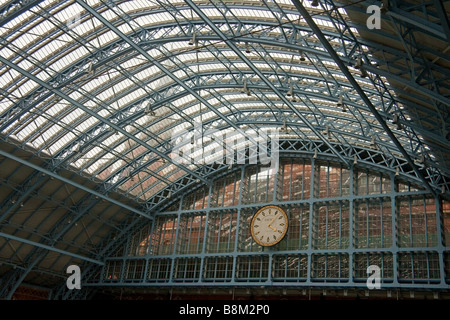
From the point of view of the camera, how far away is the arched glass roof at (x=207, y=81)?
2284 cm

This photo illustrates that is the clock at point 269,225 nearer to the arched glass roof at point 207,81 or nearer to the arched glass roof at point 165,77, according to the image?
the arched glass roof at point 207,81

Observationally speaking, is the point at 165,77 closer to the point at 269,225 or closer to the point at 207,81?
the point at 207,81

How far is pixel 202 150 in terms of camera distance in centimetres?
4516

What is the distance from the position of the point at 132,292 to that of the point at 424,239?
26399 mm

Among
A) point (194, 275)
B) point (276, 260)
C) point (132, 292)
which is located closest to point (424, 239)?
point (276, 260)

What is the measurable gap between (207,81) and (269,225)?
508 inches

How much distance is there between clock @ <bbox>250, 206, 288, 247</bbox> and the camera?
4019 centimetres

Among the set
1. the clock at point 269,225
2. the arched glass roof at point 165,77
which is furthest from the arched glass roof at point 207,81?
the clock at point 269,225

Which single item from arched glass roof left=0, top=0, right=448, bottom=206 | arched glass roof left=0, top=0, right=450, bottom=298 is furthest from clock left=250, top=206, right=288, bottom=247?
arched glass roof left=0, top=0, right=448, bottom=206

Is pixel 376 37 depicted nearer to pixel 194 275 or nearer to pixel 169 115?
pixel 169 115

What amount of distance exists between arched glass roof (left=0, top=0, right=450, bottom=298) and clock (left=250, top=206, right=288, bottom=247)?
5424 mm

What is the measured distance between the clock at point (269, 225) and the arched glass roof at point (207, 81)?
542 centimetres

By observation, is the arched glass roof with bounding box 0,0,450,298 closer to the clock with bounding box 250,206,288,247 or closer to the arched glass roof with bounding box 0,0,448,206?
the arched glass roof with bounding box 0,0,448,206

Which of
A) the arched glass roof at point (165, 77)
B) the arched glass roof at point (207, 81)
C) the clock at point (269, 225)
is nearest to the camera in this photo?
the arched glass roof at point (207, 81)
